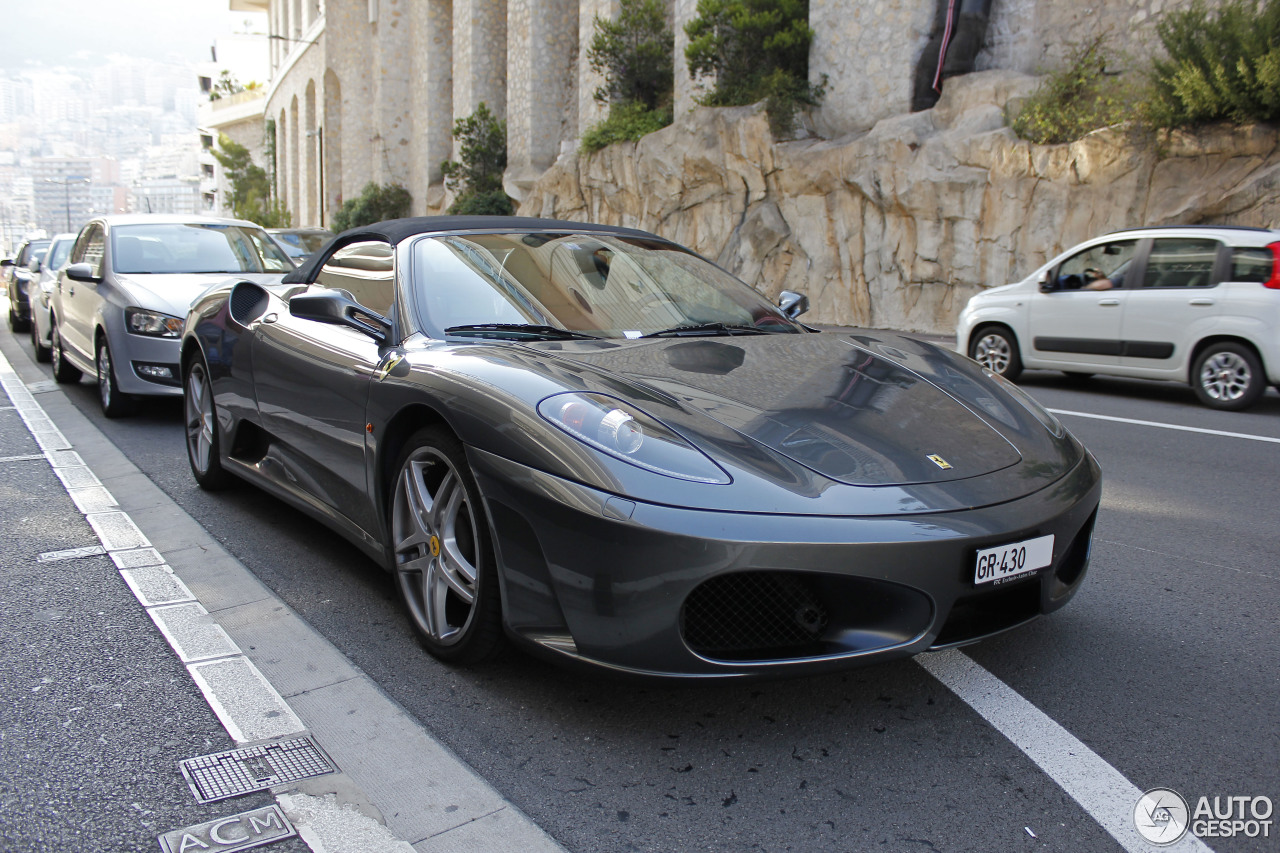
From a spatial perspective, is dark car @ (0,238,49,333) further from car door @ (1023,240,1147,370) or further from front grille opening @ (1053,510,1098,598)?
front grille opening @ (1053,510,1098,598)

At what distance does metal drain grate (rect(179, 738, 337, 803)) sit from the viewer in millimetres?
2279

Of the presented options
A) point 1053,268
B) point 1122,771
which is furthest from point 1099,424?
point 1122,771

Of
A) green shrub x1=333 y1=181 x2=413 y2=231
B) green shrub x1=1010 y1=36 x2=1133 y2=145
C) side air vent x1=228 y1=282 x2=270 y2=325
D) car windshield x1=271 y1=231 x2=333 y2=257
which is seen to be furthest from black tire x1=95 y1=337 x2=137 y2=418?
green shrub x1=333 y1=181 x2=413 y2=231

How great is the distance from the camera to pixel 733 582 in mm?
2367

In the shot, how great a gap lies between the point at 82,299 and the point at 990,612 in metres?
8.00

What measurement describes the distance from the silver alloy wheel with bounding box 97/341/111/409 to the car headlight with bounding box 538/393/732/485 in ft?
19.4

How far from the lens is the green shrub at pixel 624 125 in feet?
77.9

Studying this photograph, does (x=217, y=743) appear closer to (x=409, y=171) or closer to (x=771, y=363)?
(x=771, y=363)

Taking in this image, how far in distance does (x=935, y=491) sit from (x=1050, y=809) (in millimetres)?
763

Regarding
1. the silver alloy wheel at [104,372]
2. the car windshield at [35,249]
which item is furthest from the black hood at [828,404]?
the car windshield at [35,249]

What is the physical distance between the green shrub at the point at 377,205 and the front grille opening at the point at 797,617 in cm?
3848

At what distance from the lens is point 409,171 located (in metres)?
42.7

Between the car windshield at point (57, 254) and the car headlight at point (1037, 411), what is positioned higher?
the car windshield at point (57, 254)

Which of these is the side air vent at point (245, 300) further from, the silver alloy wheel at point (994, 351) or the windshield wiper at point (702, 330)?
the silver alloy wheel at point (994, 351)
